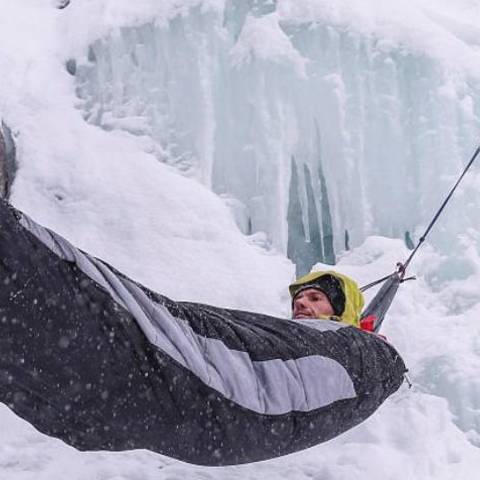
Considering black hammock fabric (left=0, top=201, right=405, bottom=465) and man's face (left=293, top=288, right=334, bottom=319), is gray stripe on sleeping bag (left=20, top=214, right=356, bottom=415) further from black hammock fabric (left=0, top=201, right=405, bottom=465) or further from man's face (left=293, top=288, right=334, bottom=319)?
man's face (left=293, top=288, right=334, bottom=319)

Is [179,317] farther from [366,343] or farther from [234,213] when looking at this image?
[234,213]

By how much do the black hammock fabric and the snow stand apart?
145 inches

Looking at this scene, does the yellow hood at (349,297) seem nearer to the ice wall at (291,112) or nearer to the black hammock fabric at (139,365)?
the black hammock fabric at (139,365)

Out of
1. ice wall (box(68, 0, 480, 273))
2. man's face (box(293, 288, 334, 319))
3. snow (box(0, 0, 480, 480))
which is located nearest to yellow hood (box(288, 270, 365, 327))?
man's face (box(293, 288, 334, 319))

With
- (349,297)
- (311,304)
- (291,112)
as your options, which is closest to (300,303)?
(311,304)

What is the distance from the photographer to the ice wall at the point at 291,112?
6.58 m

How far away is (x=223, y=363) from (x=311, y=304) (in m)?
1.41

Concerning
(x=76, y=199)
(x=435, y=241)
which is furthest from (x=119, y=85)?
(x=435, y=241)

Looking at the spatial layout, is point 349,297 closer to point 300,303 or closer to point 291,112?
point 300,303

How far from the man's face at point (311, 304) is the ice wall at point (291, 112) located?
3.47m

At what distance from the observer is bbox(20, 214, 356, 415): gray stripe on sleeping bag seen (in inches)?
47.9

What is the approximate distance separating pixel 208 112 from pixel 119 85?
102 centimetres

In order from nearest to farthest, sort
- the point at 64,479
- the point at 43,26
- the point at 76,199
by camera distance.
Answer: the point at 64,479 < the point at 76,199 < the point at 43,26

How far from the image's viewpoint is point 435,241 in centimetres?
635
